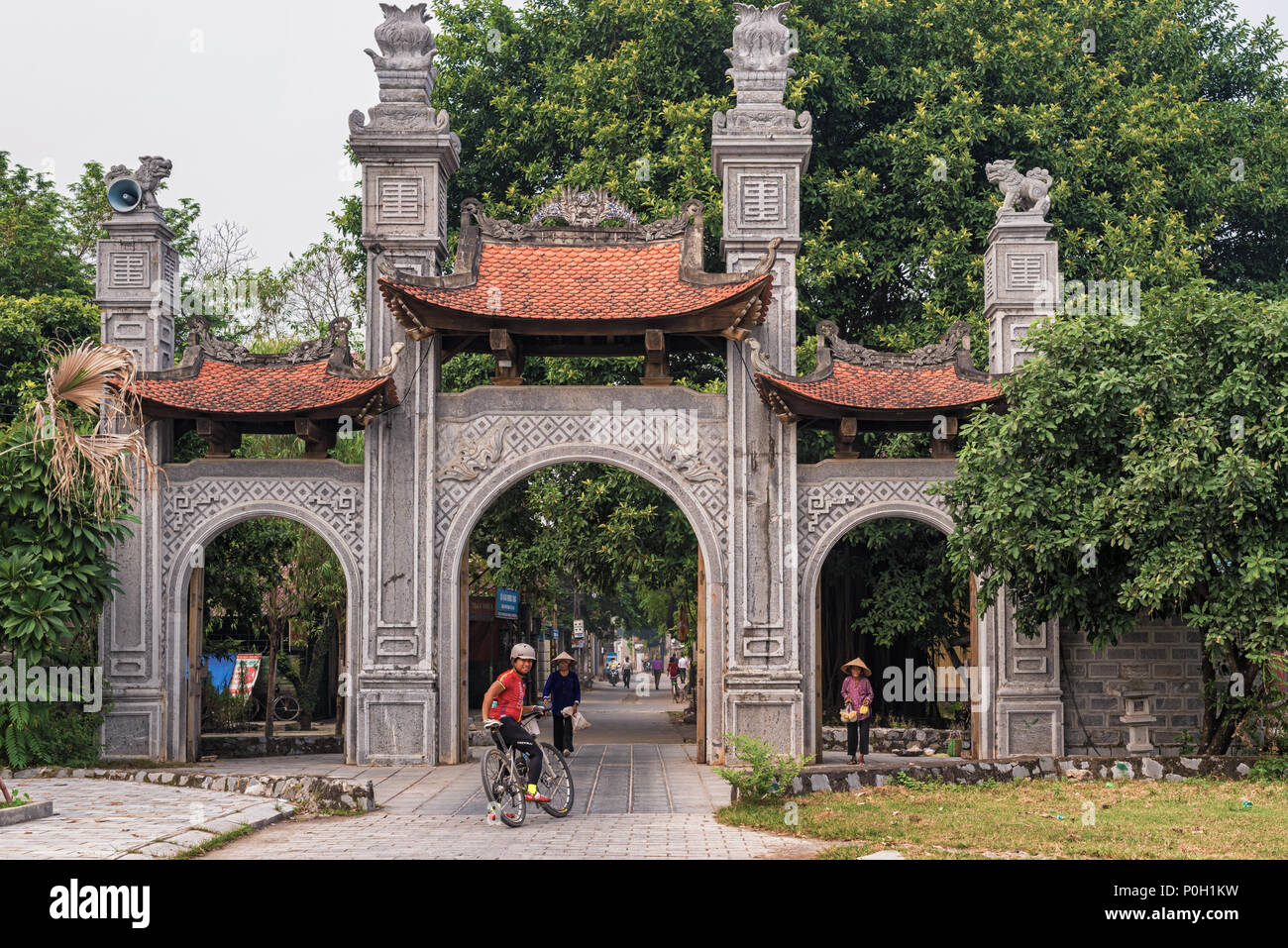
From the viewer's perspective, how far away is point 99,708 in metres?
15.6

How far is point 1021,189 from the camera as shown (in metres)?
17.0

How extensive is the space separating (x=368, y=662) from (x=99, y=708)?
10.2 feet

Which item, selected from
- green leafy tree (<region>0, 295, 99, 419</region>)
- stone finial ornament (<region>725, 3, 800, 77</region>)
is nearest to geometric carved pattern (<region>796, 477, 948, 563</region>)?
stone finial ornament (<region>725, 3, 800, 77</region>)

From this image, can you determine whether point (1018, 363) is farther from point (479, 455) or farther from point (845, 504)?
point (479, 455)

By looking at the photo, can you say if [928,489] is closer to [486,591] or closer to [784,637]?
[784,637]

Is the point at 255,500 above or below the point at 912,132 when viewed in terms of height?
below

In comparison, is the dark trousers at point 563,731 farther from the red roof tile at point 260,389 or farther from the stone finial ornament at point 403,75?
the stone finial ornament at point 403,75

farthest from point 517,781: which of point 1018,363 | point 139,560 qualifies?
point 1018,363

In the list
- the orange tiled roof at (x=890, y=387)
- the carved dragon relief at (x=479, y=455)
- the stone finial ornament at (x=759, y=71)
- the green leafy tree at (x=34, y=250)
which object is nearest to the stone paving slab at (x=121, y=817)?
the carved dragon relief at (x=479, y=455)

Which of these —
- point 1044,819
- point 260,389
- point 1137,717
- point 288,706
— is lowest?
point 288,706

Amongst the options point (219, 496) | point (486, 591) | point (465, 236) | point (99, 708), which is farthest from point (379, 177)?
point (486, 591)

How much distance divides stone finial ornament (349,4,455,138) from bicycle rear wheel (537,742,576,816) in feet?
28.3

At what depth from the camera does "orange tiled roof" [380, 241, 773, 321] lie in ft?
51.2

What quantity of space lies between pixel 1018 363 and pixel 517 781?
29.0ft
